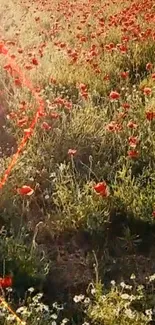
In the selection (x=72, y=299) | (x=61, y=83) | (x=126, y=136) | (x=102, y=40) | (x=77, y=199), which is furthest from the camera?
(x=102, y=40)

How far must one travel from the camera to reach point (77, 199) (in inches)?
149

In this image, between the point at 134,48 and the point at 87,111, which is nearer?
the point at 87,111

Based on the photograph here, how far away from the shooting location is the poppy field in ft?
10.1

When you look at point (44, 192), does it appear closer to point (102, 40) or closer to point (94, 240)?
point (94, 240)

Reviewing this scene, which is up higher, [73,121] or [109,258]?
[73,121]

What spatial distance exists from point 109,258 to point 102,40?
154 inches

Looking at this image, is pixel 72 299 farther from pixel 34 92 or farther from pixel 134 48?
pixel 134 48

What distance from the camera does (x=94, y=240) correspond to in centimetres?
362

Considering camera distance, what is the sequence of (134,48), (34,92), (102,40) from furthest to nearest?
(102,40)
(134,48)
(34,92)

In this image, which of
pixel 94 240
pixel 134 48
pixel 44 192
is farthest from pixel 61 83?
pixel 94 240

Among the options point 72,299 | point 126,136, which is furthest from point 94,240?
point 126,136

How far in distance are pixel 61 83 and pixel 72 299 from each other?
2.94 metres

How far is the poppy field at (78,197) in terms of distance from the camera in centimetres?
308

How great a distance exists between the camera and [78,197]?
3.72 metres
